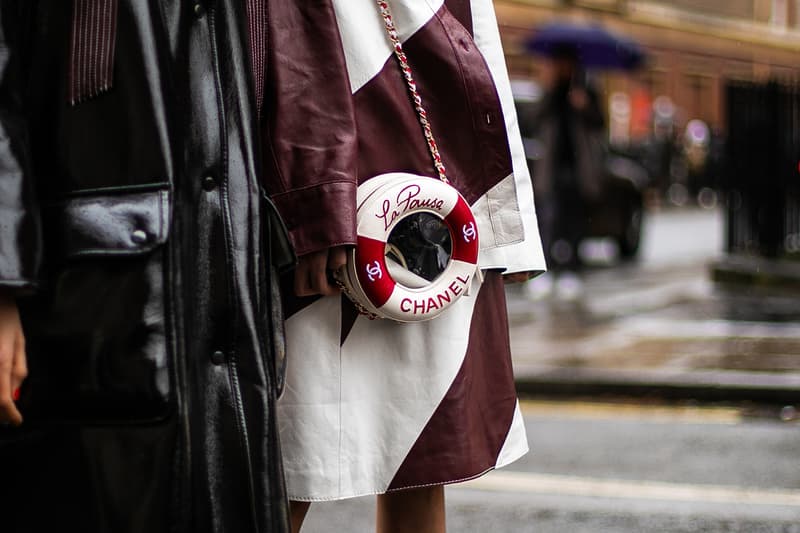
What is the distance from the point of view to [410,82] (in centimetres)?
190

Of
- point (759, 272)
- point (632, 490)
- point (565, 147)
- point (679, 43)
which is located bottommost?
point (632, 490)

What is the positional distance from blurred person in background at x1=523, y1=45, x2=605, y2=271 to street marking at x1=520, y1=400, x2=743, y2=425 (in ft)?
13.9

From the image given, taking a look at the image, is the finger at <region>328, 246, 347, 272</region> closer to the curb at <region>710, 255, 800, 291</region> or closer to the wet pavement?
the wet pavement

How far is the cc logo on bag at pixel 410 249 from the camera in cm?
180

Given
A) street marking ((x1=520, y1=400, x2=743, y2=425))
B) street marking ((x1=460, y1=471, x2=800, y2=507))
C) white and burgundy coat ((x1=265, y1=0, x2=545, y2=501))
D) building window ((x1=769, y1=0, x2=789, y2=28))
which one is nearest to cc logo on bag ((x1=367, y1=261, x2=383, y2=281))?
white and burgundy coat ((x1=265, y1=0, x2=545, y2=501))

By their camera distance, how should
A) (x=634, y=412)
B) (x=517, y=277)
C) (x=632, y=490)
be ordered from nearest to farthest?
(x=517, y=277) < (x=632, y=490) < (x=634, y=412)

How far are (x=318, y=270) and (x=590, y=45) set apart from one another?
48.4 ft

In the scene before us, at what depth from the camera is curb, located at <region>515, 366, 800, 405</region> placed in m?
5.76

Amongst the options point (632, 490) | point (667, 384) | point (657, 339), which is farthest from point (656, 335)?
point (632, 490)

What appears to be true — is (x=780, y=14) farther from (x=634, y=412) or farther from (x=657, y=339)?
(x=634, y=412)

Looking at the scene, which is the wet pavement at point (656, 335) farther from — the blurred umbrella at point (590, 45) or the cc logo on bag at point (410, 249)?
the cc logo on bag at point (410, 249)

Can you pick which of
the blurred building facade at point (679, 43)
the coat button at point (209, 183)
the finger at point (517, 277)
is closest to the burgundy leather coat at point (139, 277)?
the coat button at point (209, 183)

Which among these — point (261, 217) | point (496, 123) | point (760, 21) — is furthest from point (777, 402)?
point (760, 21)

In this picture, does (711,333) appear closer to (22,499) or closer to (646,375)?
(646,375)
